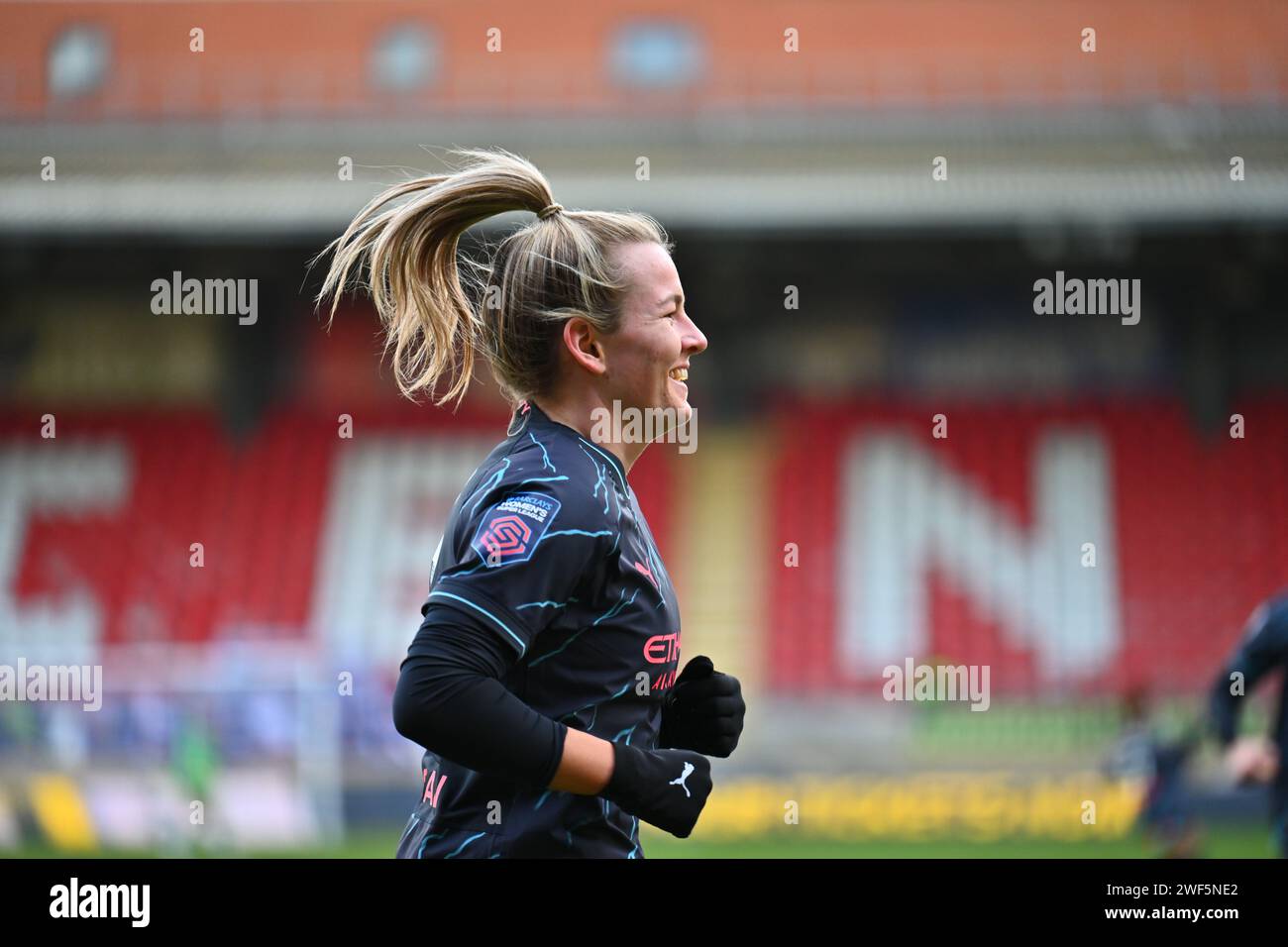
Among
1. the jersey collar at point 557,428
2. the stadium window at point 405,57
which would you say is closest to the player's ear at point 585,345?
the jersey collar at point 557,428

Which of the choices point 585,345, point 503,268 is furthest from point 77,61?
point 585,345

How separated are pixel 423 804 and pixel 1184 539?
1321 centimetres

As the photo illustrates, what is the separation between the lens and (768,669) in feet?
44.2

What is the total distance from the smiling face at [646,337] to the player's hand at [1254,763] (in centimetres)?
351

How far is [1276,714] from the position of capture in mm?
4922

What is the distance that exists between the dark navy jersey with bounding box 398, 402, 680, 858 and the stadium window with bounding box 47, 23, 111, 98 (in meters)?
16.2

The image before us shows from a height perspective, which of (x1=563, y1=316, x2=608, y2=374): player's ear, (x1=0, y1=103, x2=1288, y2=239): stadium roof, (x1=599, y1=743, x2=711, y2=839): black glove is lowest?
(x1=599, y1=743, x2=711, y2=839): black glove

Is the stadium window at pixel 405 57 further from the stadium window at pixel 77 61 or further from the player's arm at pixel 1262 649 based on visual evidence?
the player's arm at pixel 1262 649

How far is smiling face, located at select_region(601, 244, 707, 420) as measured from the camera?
231 cm

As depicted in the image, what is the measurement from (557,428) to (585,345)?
0.50 ft

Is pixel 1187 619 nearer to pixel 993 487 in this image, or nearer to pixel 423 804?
pixel 993 487

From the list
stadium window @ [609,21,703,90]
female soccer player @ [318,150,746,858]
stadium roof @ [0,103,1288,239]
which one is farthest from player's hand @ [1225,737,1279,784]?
stadium window @ [609,21,703,90]

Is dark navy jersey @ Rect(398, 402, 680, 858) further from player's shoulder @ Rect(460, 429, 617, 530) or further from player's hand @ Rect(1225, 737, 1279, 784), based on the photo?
player's hand @ Rect(1225, 737, 1279, 784)
